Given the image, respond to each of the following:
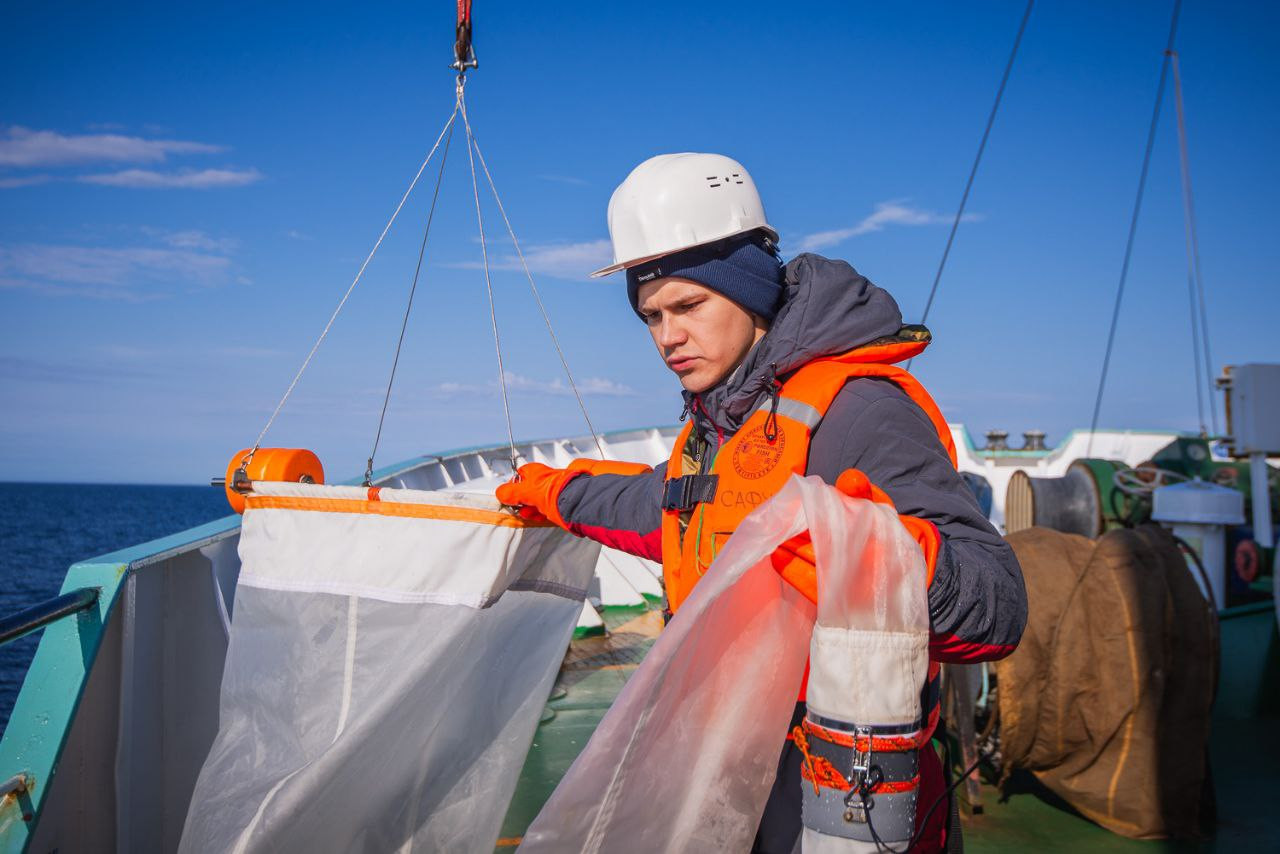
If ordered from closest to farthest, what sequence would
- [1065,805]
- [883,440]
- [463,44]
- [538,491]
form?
[883,440]
[538,491]
[463,44]
[1065,805]

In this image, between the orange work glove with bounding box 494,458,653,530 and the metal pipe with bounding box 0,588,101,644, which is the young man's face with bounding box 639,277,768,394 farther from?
the metal pipe with bounding box 0,588,101,644

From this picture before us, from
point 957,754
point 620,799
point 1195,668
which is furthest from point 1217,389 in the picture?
point 620,799

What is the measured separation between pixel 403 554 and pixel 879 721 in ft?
5.00

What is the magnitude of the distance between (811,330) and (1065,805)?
3311mm

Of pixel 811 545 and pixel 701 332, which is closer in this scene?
pixel 811 545

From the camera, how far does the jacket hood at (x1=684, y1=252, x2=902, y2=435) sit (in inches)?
74.2

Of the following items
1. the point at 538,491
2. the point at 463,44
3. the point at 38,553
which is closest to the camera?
the point at 538,491

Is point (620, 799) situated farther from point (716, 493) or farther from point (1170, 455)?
point (1170, 455)

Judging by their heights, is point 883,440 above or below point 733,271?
below

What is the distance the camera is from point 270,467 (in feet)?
8.82

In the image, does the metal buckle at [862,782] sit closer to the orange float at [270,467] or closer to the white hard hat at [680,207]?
the white hard hat at [680,207]

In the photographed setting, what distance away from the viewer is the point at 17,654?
1822 centimetres

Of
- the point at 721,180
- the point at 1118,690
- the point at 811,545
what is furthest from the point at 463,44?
the point at 1118,690

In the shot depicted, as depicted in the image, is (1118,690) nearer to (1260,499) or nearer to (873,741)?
(1260,499)
